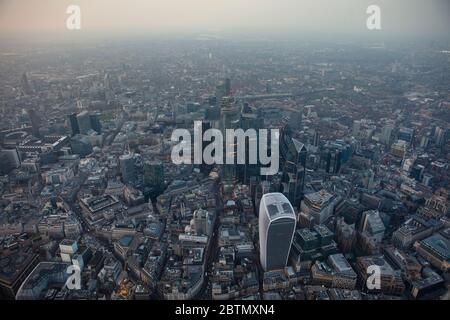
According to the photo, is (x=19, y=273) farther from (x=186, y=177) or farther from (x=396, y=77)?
(x=396, y=77)

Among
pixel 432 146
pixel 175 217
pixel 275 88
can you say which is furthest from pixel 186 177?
pixel 275 88

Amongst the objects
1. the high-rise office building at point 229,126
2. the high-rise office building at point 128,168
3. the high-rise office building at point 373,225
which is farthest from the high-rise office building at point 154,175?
the high-rise office building at point 373,225

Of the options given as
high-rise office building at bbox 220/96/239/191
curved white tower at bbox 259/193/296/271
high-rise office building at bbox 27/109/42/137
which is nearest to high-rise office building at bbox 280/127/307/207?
high-rise office building at bbox 220/96/239/191

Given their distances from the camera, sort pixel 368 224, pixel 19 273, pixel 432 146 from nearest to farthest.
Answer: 1. pixel 19 273
2. pixel 368 224
3. pixel 432 146

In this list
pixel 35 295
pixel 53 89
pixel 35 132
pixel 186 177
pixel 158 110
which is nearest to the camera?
pixel 35 295

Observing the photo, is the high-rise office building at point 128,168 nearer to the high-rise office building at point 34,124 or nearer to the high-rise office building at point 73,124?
the high-rise office building at point 73,124

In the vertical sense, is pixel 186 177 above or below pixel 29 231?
above

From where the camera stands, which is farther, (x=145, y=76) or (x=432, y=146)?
(x=145, y=76)

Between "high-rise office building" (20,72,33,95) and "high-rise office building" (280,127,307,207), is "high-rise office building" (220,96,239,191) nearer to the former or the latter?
"high-rise office building" (280,127,307,207)
